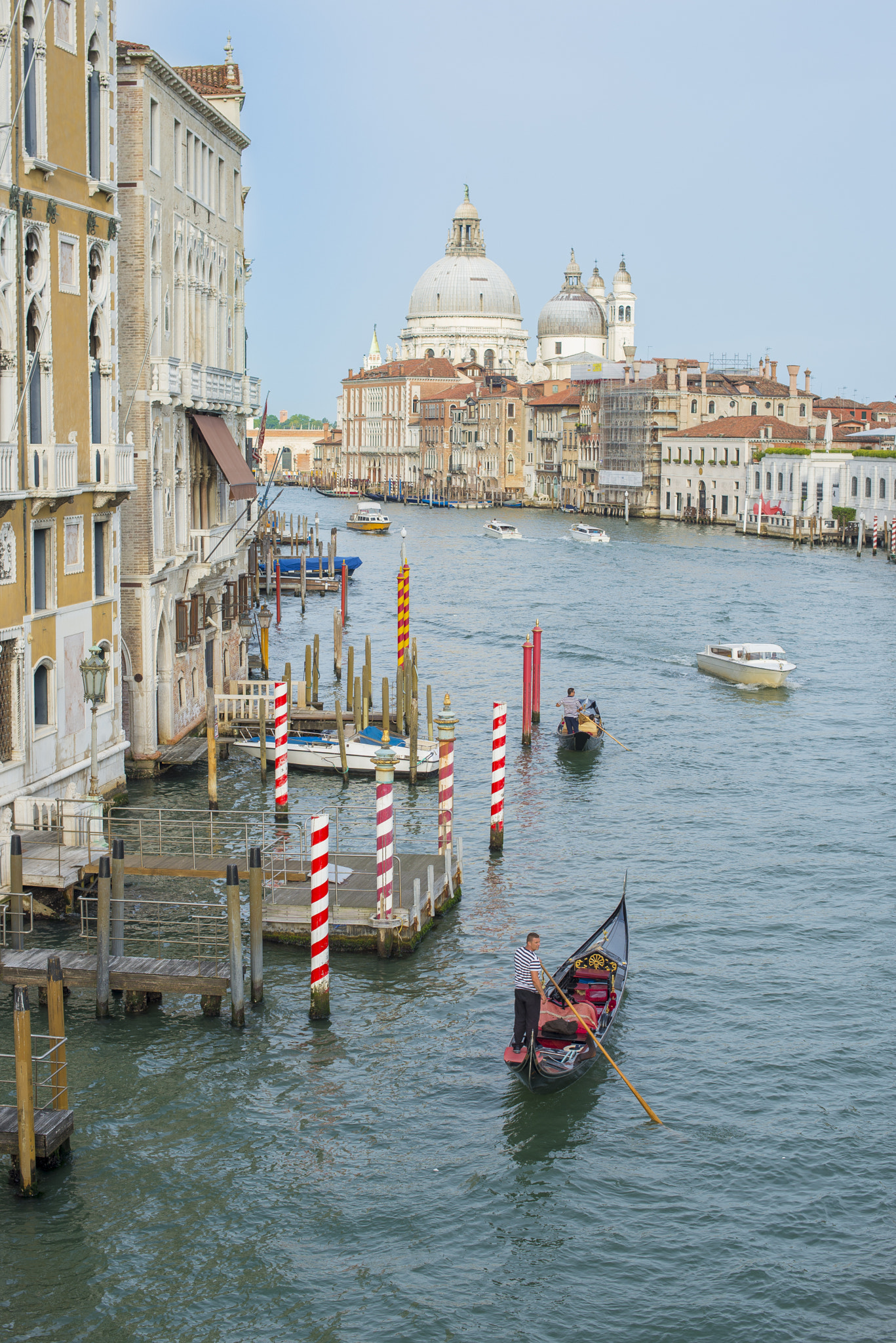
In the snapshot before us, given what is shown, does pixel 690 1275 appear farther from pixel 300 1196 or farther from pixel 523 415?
pixel 523 415

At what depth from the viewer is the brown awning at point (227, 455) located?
2408 centimetres

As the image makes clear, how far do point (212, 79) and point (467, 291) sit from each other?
13845cm

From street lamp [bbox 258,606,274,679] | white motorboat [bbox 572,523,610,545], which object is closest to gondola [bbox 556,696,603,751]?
street lamp [bbox 258,606,274,679]

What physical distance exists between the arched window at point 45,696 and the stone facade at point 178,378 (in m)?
4.25

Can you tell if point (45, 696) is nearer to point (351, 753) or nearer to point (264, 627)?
point (351, 753)

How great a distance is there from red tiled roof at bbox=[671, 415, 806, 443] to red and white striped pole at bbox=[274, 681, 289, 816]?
Answer: 70.8m

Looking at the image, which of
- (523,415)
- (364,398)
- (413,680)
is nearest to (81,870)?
(413,680)

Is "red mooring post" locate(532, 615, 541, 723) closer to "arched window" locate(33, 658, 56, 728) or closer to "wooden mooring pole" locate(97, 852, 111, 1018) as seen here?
"arched window" locate(33, 658, 56, 728)

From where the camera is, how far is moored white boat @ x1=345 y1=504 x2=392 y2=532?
87044 mm

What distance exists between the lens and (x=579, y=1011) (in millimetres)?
13555

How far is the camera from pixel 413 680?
25.0 meters

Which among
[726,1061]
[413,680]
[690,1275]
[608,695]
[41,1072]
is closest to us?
[690,1275]

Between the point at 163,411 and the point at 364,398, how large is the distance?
436 ft

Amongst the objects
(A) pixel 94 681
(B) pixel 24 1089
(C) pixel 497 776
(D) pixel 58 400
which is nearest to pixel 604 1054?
(B) pixel 24 1089
